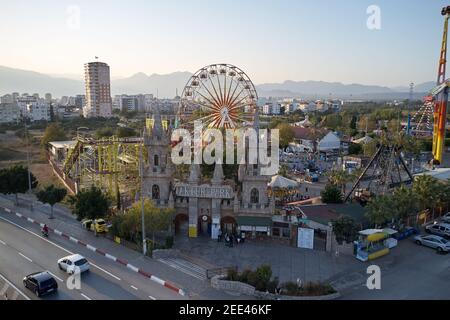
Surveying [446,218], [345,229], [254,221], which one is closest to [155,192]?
[254,221]

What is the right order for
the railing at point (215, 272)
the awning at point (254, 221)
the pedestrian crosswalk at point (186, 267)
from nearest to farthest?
the railing at point (215, 272) < the pedestrian crosswalk at point (186, 267) < the awning at point (254, 221)

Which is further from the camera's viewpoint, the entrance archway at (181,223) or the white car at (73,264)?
the entrance archway at (181,223)

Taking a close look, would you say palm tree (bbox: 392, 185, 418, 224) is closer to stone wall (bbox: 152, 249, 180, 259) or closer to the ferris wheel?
stone wall (bbox: 152, 249, 180, 259)

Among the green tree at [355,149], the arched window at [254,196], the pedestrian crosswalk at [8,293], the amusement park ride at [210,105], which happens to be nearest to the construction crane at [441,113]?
the green tree at [355,149]

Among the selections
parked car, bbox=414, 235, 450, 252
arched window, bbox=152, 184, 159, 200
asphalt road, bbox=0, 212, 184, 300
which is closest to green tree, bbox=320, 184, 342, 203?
parked car, bbox=414, 235, 450, 252

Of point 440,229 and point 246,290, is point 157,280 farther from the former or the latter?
point 440,229
